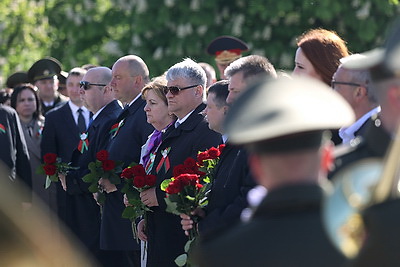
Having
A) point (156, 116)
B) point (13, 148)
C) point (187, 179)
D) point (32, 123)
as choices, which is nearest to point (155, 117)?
point (156, 116)

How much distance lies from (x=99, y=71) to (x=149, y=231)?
2.64 metres

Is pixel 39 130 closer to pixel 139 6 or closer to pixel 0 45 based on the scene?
pixel 139 6

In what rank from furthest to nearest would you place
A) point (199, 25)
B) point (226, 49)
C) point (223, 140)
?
point (199, 25), point (226, 49), point (223, 140)

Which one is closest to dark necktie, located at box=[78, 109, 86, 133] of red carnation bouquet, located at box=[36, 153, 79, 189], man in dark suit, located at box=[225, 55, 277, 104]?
red carnation bouquet, located at box=[36, 153, 79, 189]

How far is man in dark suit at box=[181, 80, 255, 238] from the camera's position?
4836 millimetres

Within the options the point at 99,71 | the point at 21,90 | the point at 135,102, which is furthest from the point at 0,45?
the point at 135,102

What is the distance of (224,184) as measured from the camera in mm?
5160

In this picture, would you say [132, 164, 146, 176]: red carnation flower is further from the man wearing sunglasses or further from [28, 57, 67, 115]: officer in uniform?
[28, 57, 67, 115]: officer in uniform

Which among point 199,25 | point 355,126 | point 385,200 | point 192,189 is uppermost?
point 385,200

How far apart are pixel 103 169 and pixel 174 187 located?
2.05 metres

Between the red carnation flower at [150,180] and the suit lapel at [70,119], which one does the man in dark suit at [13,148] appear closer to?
the suit lapel at [70,119]

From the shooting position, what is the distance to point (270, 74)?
547 centimetres

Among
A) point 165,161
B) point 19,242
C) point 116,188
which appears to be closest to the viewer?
point 19,242

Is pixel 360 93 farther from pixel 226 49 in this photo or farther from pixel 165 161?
pixel 226 49
